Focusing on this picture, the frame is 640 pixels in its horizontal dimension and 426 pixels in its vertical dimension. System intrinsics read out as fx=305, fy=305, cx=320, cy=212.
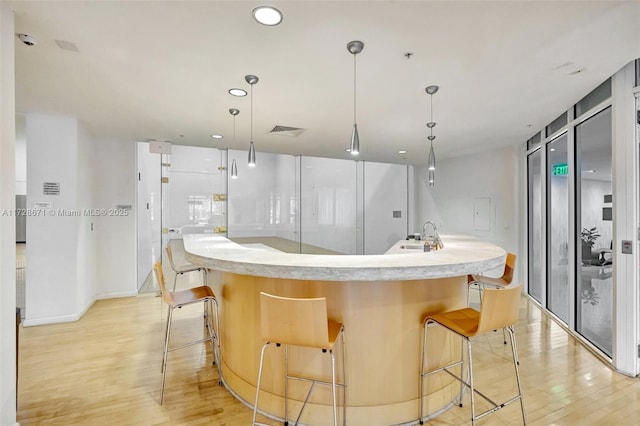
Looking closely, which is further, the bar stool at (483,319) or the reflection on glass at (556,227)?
the reflection on glass at (556,227)

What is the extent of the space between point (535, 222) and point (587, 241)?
1701mm

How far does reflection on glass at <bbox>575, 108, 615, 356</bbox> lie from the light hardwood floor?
1.04 feet

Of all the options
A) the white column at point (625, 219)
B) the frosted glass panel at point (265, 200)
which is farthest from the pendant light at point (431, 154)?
the frosted glass panel at point (265, 200)

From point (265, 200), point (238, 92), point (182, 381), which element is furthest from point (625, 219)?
point (265, 200)

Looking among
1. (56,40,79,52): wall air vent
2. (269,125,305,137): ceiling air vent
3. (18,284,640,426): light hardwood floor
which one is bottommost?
(18,284,640,426): light hardwood floor

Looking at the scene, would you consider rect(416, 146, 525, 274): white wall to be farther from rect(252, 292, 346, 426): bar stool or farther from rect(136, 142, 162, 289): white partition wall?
rect(136, 142, 162, 289): white partition wall

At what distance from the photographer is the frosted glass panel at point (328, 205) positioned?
6.70 m

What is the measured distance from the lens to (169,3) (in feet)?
5.79

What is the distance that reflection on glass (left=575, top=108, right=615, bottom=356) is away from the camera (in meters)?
3.01

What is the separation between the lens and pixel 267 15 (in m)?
1.86

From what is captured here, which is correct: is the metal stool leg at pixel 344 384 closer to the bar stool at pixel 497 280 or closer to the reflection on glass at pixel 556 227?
the bar stool at pixel 497 280

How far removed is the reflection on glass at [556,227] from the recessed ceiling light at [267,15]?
3.98 m

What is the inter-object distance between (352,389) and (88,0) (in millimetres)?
2813

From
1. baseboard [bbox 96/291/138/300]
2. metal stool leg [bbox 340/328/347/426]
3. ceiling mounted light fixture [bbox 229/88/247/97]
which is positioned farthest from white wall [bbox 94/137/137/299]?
metal stool leg [bbox 340/328/347/426]
